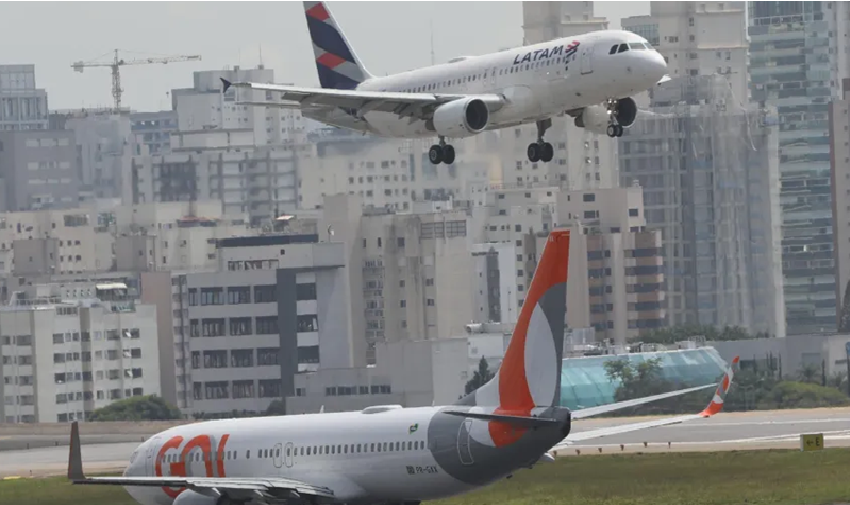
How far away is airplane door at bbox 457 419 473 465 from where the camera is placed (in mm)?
49031

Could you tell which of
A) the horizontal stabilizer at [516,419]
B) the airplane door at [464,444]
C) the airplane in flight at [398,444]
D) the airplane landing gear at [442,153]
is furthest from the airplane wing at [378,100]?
the horizontal stabilizer at [516,419]

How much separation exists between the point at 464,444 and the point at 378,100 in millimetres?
27457

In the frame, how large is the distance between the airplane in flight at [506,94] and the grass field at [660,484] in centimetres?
1114

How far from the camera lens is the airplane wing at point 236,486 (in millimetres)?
50875

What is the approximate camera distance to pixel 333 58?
282 feet

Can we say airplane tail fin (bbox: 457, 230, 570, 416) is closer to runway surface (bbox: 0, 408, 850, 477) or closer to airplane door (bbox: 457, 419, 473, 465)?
airplane door (bbox: 457, 419, 473, 465)

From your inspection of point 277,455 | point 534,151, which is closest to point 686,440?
point 534,151

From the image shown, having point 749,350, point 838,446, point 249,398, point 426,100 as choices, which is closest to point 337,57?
point 426,100

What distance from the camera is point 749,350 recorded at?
17962 centimetres

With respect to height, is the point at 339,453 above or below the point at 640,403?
below

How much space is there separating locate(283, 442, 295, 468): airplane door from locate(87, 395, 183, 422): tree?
427 feet

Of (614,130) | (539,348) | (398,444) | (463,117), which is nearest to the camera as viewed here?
(539,348)

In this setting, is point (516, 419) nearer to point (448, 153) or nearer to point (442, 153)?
point (448, 153)

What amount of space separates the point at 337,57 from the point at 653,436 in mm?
24177
